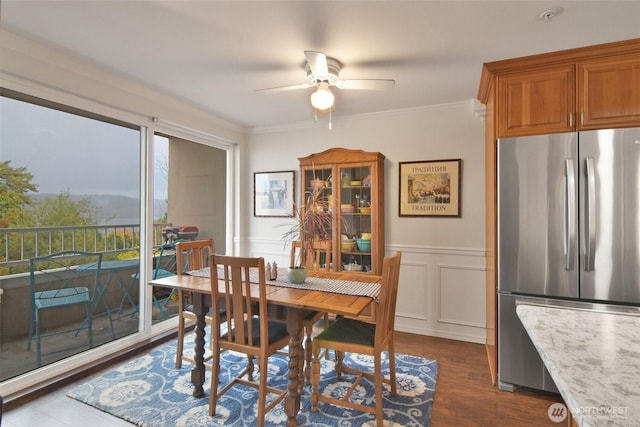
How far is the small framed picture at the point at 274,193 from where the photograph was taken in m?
4.16

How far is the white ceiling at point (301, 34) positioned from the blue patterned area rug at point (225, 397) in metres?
2.45

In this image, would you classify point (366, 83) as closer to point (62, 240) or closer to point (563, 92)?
point (563, 92)

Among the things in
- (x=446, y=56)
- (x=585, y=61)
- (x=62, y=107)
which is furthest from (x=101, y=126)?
(x=585, y=61)

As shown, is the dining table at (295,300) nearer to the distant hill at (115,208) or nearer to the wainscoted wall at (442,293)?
the distant hill at (115,208)

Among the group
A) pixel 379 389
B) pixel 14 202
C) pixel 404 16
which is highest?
pixel 404 16

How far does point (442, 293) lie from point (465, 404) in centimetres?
132

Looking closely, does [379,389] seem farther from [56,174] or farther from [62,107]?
[62,107]

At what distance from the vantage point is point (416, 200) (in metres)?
3.47

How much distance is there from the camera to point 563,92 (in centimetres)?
218

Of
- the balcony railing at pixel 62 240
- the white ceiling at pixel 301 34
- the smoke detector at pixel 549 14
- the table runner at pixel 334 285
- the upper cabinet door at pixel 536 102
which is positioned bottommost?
the table runner at pixel 334 285

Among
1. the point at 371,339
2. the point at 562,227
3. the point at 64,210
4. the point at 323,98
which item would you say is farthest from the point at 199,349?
the point at 562,227

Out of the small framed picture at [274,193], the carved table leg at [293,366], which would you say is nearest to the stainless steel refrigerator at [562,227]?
the carved table leg at [293,366]

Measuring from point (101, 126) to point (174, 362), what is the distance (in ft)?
7.12

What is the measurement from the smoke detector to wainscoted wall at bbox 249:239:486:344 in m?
2.07
